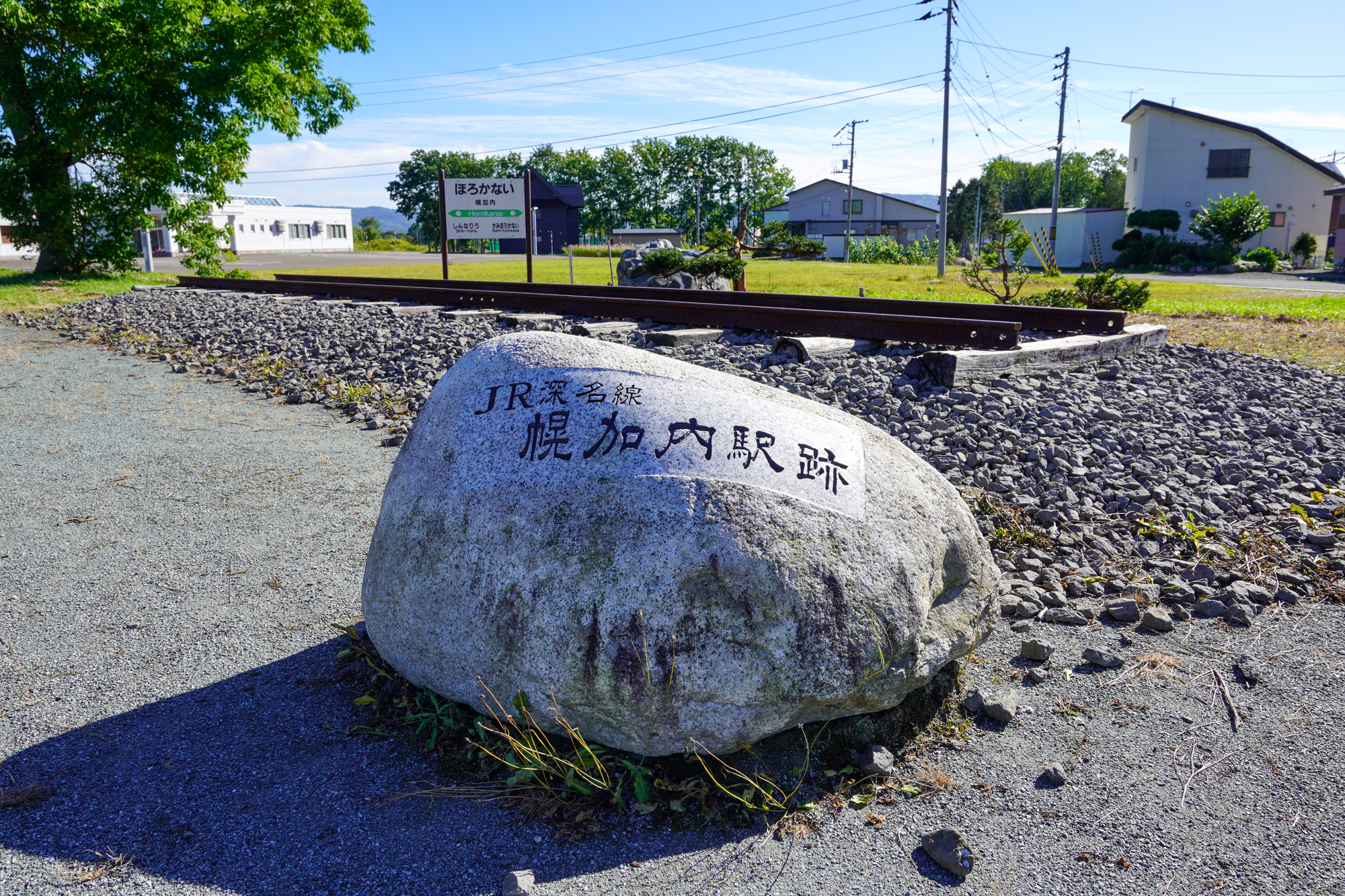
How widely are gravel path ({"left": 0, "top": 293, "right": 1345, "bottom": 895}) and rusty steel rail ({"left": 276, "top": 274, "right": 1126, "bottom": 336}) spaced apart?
6.96 feet

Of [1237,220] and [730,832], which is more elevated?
[1237,220]

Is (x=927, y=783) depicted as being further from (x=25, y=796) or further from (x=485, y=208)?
(x=485, y=208)

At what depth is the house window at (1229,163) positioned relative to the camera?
45.9 metres

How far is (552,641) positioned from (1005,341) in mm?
6455

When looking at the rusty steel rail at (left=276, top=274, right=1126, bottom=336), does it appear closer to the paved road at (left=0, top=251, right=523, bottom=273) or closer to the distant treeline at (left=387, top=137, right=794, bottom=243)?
the paved road at (left=0, top=251, right=523, bottom=273)

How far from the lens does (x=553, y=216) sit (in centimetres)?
7031

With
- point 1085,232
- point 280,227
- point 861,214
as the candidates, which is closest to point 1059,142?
point 1085,232

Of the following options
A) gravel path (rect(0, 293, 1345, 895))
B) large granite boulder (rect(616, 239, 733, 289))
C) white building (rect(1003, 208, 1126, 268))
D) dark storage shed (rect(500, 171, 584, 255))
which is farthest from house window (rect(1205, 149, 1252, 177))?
gravel path (rect(0, 293, 1345, 895))

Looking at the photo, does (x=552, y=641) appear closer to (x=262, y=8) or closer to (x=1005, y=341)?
(x=1005, y=341)

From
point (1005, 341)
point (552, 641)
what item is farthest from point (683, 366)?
point (1005, 341)

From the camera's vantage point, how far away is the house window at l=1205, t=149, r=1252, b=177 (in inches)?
1807

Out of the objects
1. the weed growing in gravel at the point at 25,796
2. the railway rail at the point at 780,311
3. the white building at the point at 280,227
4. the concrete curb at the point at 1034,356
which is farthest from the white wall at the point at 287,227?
→ the weed growing in gravel at the point at 25,796

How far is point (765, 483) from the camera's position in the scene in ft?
8.92

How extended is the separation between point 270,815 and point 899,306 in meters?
9.81
